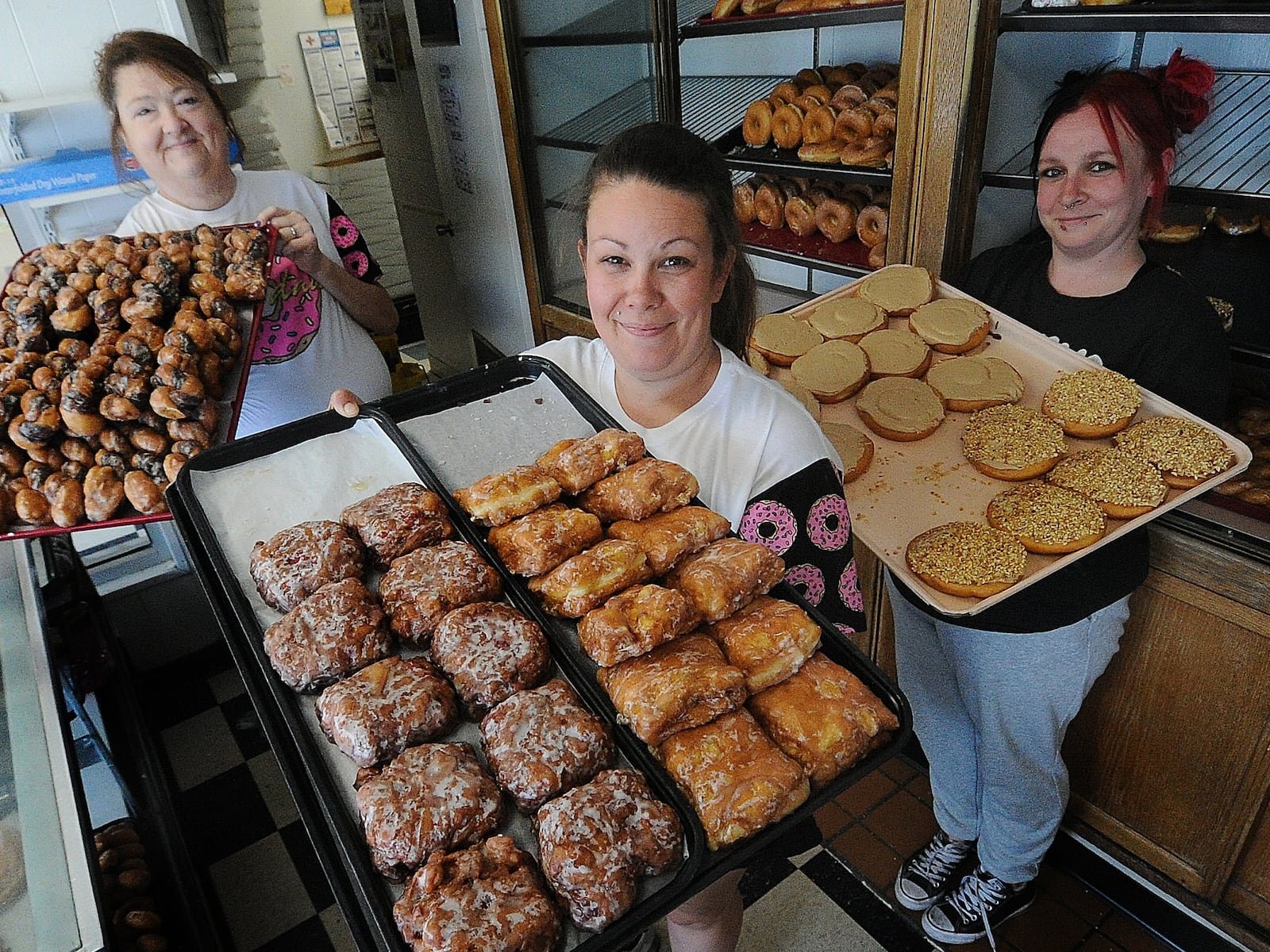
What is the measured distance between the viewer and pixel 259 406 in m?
1.99

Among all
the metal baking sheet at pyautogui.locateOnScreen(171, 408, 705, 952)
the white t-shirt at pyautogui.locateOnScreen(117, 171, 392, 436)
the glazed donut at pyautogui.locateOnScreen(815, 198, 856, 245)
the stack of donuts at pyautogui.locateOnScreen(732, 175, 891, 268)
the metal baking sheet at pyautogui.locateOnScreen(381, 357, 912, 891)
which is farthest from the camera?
the glazed donut at pyautogui.locateOnScreen(815, 198, 856, 245)

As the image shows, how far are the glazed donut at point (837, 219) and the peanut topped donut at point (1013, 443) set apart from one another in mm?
984

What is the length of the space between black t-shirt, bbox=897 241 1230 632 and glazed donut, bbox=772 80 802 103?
1165mm

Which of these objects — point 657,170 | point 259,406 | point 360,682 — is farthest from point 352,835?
point 259,406

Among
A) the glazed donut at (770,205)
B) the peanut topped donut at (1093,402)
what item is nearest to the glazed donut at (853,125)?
the glazed donut at (770,205)

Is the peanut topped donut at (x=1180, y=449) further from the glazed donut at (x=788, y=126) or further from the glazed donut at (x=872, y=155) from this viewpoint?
the glazed donut at (x=788, y=126)

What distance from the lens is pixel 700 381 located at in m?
1.44

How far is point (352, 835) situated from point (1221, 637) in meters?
1.70

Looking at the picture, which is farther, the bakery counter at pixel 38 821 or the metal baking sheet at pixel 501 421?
the metal baking sheet at pixel 501 421

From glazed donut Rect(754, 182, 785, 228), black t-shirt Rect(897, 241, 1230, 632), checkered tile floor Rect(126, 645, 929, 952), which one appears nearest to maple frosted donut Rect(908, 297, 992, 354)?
black t-shirt Rect(897, 241, 1230, 632)

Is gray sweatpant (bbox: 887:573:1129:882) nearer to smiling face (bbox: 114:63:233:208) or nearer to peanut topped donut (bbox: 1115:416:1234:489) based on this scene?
peanut topped donut (bbox: 1115:416:1234:489)

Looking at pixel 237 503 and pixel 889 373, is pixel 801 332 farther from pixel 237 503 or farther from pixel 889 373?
pixel 237 503

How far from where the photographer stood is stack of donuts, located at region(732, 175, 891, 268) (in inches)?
91.0

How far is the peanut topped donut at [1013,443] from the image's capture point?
1.56 metres
